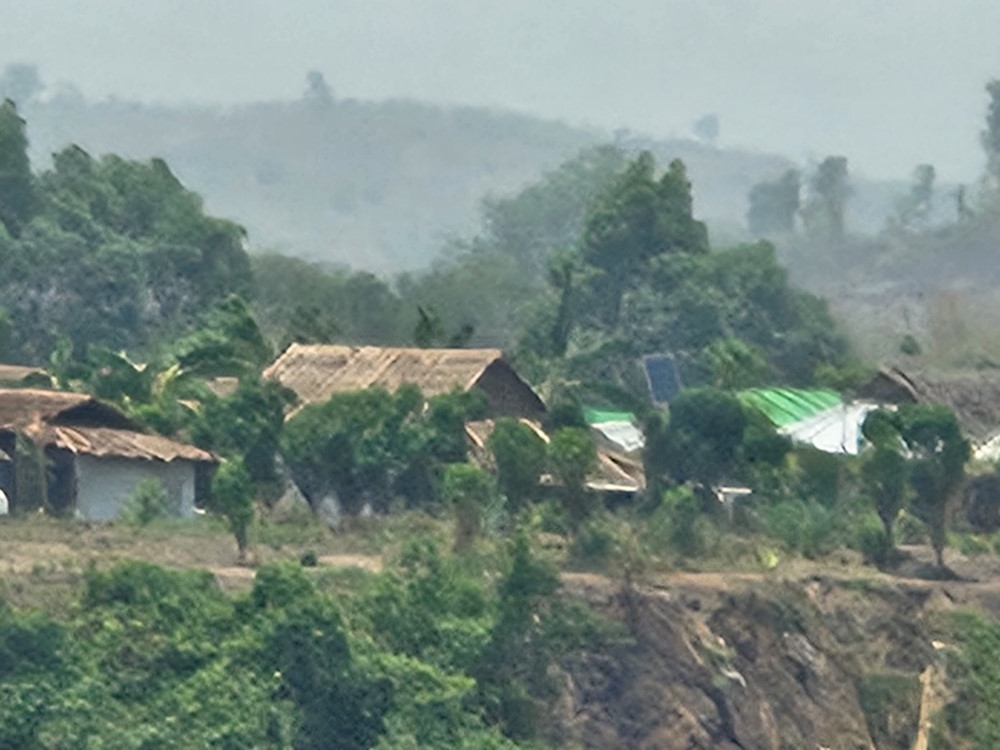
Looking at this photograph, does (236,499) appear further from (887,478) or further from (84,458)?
(887,478)

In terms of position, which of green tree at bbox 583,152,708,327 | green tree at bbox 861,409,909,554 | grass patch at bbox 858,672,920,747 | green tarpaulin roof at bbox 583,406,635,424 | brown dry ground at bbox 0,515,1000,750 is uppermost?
green tree at bbox 583,152,708,327

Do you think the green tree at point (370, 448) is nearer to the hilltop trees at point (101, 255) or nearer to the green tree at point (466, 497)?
the green tree at point (466, 497)

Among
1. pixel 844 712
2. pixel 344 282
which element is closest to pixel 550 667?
pixel 844 712

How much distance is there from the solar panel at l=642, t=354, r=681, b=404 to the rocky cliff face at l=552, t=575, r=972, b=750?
686 inches

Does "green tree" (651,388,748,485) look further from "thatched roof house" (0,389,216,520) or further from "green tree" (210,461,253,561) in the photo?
"green tree" (210,461,253,561)

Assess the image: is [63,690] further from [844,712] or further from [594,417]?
[594,417]

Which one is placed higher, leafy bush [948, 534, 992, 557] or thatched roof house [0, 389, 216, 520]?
thatched roof house [0, 389, 216, 520]

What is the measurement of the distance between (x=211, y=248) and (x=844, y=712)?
22997 mm

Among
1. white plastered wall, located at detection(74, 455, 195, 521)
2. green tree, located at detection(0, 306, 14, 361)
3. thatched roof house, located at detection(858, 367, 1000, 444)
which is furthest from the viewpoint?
thatched roof house, located at detection(858, 367, 1000, 444)

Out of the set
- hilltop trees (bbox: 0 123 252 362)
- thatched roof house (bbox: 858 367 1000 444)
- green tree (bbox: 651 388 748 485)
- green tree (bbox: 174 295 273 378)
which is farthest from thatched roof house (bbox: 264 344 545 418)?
hilltop trees (bbox: 0 123 252 362)

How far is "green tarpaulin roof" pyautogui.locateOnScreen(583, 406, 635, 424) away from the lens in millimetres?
52375

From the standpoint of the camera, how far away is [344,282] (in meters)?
63.6

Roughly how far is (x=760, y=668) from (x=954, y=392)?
19.1 meters

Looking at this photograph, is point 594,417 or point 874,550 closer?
point 874,550
